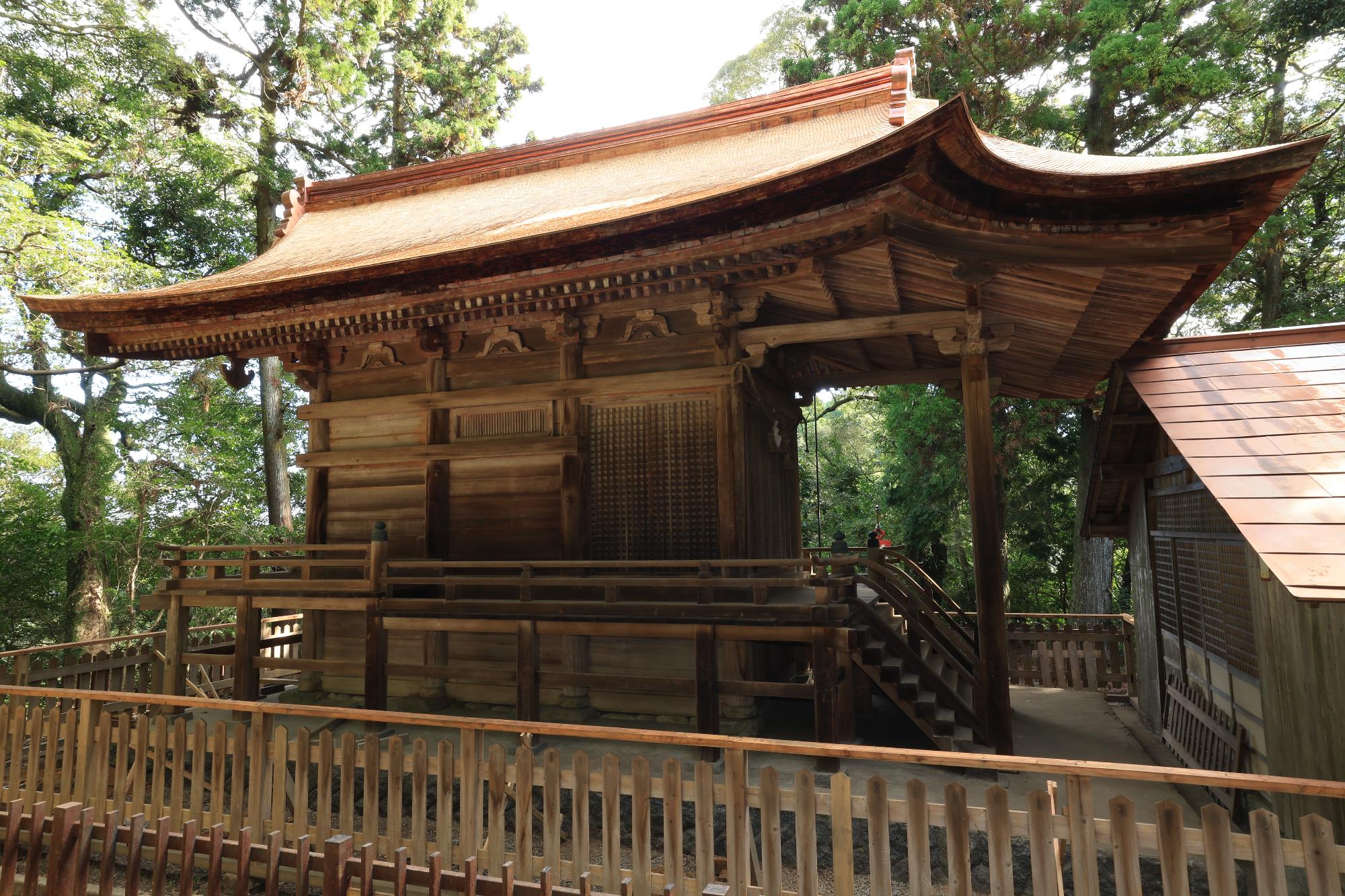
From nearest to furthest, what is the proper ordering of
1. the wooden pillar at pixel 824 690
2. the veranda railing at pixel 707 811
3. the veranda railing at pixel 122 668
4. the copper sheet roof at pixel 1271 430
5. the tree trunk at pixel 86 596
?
the veranda railing at pixel 707 811 < the copper sheet roof at pixel 1271 430 < the wooden pillar at pixel 824 690 < the veranda railing at pixel 122 668 < the tree trunk at pixel 86 596

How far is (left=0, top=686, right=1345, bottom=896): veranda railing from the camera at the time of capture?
282 centimetres

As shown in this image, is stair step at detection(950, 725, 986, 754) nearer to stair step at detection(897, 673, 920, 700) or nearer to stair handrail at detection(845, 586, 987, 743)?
stair handrail at detection(845, 586, 987, 743)

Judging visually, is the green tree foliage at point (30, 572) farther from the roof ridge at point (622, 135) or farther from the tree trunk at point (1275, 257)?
the tree trunk at point (1275, 257)

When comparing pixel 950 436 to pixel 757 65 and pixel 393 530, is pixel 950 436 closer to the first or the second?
pixel 393 530

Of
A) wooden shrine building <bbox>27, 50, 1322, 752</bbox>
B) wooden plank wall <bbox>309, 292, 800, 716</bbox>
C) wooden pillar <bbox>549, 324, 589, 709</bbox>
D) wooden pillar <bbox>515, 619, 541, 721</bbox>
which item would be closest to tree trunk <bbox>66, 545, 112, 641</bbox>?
wooden shrine building <bbox>27, 50, 1322, 752</bbox>

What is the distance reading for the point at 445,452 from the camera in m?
8.20

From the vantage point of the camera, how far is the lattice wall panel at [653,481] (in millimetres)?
7324

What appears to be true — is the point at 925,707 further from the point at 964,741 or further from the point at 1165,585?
the point at 1165,585

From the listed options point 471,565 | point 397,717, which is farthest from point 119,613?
point 397,717

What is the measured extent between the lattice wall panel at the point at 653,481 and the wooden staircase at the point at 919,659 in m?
1.84

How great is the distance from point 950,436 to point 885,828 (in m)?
13.2

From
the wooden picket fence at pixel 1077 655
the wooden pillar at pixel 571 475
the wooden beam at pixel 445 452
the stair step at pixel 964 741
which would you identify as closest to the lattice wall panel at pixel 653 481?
the wooden pillar at pixel 571 475

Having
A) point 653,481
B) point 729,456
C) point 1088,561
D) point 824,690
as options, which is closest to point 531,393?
point 653,481

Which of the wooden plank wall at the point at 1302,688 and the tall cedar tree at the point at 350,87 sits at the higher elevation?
the tall cedar tree at the point at 350,87
